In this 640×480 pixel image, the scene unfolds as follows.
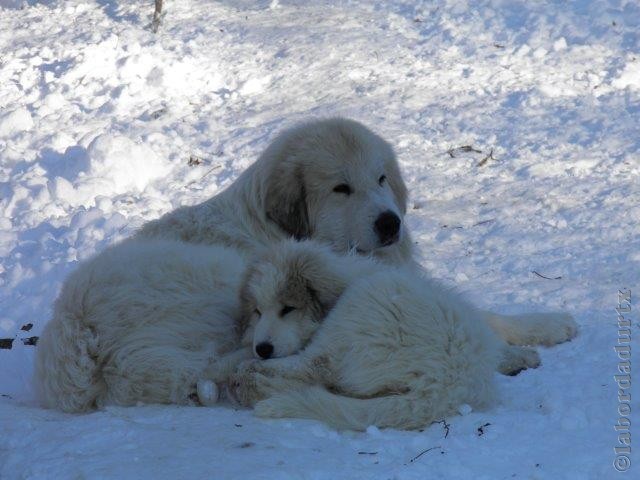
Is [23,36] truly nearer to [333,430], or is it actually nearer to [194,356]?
[194,356]

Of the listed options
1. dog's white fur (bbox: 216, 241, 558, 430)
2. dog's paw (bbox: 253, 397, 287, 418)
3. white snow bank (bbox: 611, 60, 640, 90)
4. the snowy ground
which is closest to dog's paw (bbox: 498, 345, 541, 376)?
the snowy ground

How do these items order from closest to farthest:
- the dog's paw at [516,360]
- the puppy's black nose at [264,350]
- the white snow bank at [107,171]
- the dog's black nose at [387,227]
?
the puppy's black nose at [264,350] → the dog's paw at [516,360] → the dog's black nose at [387,227] → the white snow bank at [107,171]

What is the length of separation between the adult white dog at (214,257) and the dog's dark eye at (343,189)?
15mm

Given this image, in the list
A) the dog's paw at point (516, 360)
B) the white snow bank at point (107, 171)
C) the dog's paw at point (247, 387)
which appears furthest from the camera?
the white snow bank at point (107, 171)

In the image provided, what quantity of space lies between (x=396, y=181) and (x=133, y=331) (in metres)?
2.14

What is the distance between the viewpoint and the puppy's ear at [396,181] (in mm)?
5909

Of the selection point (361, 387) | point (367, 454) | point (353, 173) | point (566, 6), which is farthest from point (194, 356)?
point (566, 6)

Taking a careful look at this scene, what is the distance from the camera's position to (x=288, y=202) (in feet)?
18.6

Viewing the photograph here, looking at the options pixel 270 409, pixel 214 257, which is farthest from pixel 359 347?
pixel 214 257

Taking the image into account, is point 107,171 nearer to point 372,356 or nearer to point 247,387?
point 247,387

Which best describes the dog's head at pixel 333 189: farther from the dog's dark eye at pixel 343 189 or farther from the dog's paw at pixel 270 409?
the dog's paw at pixel 270 409

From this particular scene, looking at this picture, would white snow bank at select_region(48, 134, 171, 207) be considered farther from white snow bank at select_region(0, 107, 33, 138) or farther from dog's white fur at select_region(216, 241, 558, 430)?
dog's white fur at select_region(216, 241, 558, 430)

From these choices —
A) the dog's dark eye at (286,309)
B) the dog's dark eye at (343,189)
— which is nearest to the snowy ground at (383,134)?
the dog's dark eye at (286,309)

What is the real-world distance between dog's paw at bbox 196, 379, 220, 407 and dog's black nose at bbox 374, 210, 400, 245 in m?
Answer: 1.53
